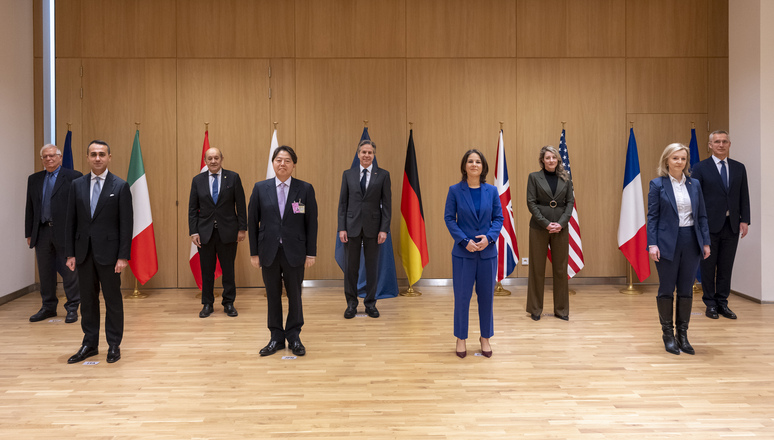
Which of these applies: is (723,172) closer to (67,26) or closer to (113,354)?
(113,354)

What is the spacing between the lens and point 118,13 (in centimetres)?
746

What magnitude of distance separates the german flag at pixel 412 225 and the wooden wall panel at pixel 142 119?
290 centimetres

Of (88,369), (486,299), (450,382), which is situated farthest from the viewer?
(486,299)

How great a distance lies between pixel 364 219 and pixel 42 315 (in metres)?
3.30

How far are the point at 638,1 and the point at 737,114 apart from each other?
76.7 inches

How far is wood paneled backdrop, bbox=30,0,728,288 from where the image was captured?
24.6ft

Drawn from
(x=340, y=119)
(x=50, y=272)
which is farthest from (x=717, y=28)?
(x=50, y=272)

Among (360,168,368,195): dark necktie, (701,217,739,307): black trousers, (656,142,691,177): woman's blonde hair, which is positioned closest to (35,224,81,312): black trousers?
(360,168,368,195): dark necktie

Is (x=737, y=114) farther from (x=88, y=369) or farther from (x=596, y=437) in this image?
(x=88, y=369)

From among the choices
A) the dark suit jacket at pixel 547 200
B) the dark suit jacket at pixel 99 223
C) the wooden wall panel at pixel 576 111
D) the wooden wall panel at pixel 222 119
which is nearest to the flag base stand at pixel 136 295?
the wooden wall panel at pixel 222 119

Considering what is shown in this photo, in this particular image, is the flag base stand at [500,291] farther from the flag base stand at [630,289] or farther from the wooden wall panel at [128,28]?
the wooden wall panel at [128,28]

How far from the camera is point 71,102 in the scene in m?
7.45

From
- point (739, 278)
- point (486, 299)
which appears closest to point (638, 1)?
point (739, 278)

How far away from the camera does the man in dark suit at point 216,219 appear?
6.05 meters
